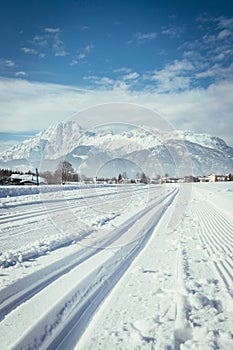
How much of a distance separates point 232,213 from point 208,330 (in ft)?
26.8

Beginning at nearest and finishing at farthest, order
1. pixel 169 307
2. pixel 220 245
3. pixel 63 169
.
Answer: pixel 169 307, pixel 220 245, pixel 63 169

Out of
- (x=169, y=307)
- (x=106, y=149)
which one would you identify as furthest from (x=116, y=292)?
(x=106, y=149)

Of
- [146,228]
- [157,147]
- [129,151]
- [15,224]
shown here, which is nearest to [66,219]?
[15,224]

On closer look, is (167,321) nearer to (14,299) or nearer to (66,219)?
(14,299)

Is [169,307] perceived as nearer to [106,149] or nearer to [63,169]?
[106,149]

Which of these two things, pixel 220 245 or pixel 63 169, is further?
pixel 63 169

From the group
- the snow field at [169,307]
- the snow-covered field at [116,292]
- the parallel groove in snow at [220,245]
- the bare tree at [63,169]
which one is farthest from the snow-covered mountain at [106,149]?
the snow field at [169,307]

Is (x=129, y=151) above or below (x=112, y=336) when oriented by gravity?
above

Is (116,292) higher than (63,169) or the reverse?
the reverse

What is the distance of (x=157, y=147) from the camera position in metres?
12.2

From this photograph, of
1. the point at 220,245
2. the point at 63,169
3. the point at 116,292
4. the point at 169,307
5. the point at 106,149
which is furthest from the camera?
the point at 63,169

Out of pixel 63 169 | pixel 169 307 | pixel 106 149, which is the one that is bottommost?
pixel 169 307

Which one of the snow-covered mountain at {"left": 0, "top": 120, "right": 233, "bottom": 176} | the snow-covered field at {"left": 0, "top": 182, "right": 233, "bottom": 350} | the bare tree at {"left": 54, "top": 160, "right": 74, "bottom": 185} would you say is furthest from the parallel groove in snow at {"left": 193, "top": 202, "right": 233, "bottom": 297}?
the bare tree at {"left": 54, "top": 160, "right": 74, "bottom": 185}

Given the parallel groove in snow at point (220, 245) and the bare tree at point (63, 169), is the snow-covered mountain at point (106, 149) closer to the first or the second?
the bare tree at point (63, 169)
